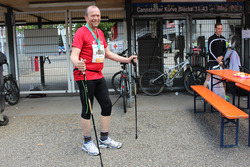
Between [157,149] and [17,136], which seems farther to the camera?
[17,136]

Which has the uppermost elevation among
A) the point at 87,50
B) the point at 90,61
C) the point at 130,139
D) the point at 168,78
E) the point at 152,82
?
the point at 87,50

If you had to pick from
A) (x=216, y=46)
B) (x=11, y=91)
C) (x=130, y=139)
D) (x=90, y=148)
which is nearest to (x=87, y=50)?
(x=90, y=148)

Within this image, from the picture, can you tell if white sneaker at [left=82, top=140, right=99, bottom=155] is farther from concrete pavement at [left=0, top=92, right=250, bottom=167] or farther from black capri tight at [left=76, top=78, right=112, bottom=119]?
black capri tight at [left=76, top=78, right=112, bottom=119]

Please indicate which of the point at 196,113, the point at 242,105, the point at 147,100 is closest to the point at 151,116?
the point at 196,113

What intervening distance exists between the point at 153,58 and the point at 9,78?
13.4 ft

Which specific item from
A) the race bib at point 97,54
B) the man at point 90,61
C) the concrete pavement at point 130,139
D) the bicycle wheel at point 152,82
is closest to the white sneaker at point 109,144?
the concrete pavement at point 130,139

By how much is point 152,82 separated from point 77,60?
428 cm

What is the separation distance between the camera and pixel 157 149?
3.70 meters

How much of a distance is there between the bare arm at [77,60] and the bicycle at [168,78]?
161 inches

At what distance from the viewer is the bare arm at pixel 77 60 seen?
3.04m

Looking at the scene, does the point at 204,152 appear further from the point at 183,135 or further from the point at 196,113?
the point at 196,113

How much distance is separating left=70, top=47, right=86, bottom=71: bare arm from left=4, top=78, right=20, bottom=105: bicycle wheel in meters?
4.12

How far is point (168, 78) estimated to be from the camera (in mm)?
7223

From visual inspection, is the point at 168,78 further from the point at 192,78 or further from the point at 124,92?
the point at 124,92
